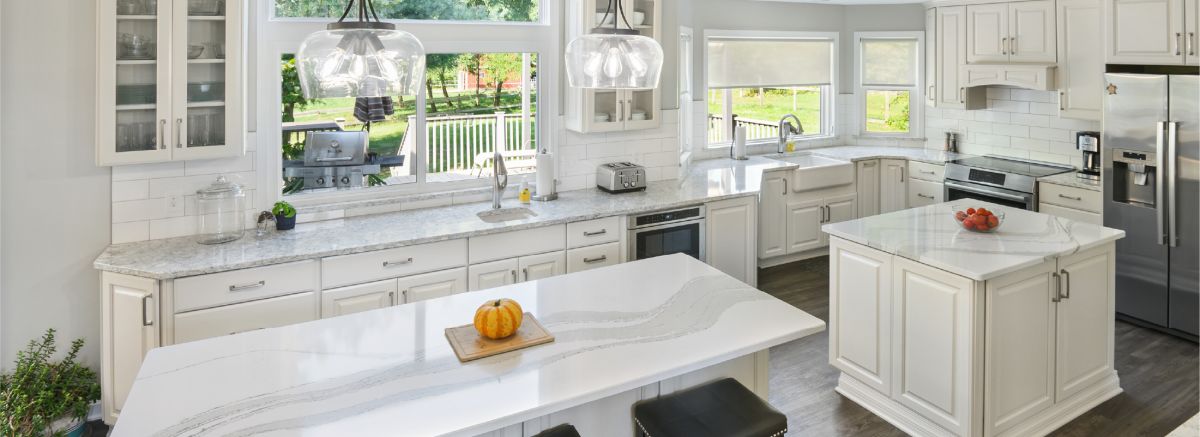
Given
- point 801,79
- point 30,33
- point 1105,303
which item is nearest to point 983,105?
point 801,79

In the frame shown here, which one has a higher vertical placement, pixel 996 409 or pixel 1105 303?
pixel 1105 303

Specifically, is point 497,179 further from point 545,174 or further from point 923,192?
point 923,192

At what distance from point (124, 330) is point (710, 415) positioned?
2.65m

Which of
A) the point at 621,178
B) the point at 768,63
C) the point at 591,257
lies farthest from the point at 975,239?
the point at 768,63

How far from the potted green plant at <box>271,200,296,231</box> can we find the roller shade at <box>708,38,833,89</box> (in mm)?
3878

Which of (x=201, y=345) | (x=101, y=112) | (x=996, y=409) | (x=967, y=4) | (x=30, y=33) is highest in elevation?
(x=967, y=4)

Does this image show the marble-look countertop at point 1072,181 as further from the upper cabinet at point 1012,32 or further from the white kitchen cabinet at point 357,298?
the white kitchen cabinet at point 357,298

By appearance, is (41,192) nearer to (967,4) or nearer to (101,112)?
(101,112)

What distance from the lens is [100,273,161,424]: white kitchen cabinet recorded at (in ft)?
10.2

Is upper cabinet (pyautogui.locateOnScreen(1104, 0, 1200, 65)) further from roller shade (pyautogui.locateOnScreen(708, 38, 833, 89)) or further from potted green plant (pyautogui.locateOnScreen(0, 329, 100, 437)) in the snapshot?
potted green plant (pyautogui.locateOnScreen(0, 329, 100, 437))

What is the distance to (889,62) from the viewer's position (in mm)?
6816

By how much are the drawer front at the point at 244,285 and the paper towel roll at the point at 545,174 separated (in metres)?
1.56

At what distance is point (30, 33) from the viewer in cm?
319

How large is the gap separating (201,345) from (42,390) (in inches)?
55.4
